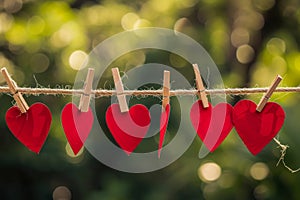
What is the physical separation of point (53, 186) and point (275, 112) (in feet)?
7.16

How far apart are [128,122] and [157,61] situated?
6.49ft

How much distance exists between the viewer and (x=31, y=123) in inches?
37.9

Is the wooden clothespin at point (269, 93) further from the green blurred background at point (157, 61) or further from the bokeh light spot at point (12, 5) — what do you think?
the bokeh light spot at point (12, 5)

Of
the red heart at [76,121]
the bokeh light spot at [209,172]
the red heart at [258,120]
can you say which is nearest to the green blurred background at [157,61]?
the bokeh light spot at [209,172]

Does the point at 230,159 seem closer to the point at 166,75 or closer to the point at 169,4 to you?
the point at 169,4

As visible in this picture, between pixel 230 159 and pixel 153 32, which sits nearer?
pixel 230 159

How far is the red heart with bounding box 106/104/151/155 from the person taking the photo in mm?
954

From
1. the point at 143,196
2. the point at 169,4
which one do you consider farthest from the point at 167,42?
the point at 143,196

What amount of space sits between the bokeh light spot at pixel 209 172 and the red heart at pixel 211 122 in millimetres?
1772

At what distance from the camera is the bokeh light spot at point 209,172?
2.73m

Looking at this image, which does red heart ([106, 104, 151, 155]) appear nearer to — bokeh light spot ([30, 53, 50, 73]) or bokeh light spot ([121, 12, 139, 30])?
bokeh light spot ([30, 53, 50, 73])

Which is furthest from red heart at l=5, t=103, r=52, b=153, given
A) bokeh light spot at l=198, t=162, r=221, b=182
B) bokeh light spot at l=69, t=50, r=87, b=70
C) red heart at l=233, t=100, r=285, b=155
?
bokeh light spot at l=69, t=50, r=87, b=70

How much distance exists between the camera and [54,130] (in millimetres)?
2863

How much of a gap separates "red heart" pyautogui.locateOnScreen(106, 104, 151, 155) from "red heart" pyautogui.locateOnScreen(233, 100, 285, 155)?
153 millimetres
